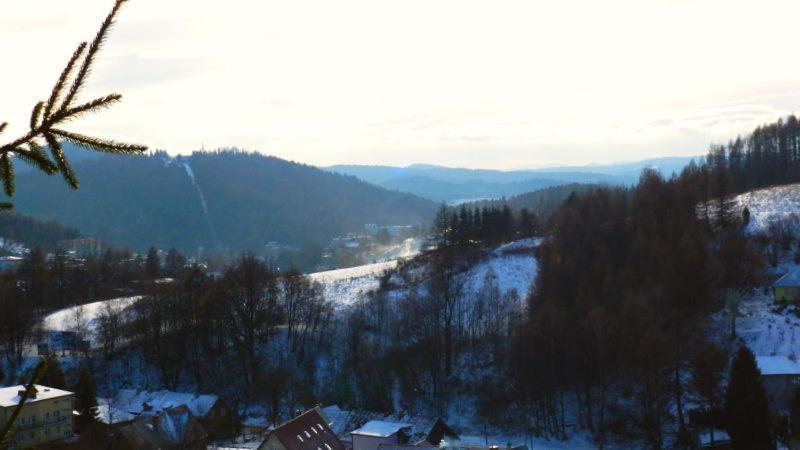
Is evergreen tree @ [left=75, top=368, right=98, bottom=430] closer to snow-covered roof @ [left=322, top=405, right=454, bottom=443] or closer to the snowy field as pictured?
snow-covered roof @ [left=322, top=405, right=454, bottom=443]

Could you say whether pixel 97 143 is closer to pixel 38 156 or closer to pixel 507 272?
pixel 38 156

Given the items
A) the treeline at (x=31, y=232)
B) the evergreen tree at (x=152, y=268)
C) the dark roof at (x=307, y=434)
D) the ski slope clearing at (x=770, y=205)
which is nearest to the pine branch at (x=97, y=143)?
the dark roof at (x=307, y=434)

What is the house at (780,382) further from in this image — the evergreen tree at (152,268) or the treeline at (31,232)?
the treeline at (31,232)

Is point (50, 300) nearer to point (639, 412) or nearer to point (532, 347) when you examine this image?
point (532, 347)

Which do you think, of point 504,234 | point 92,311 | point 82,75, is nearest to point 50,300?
A: point 92,311

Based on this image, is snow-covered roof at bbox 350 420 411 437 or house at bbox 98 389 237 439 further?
house at bbox 98 389 237 439

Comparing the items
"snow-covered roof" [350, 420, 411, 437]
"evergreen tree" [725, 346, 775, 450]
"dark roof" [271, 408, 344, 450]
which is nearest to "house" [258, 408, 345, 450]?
"dark roof" [271, 408, 344, 450]
